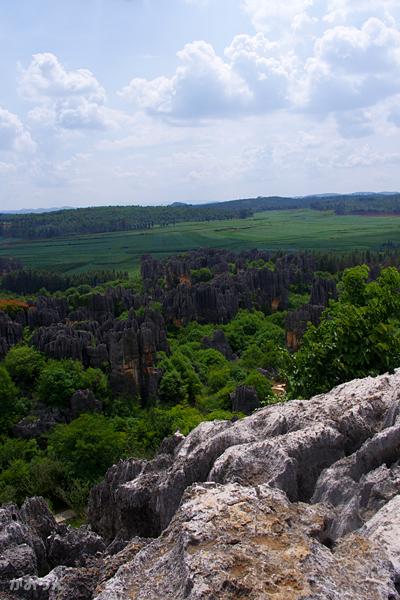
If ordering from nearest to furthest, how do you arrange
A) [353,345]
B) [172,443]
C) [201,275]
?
[172,443] < [353,345] < [201,275]

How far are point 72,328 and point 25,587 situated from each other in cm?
4072

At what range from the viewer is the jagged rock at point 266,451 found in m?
7.55

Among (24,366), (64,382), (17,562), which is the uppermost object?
(17,562)

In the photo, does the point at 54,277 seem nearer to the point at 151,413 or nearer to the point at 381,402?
the point at 151,413

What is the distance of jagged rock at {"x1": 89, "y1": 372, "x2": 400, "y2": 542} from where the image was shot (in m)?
7.55

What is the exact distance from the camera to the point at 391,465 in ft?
23.9

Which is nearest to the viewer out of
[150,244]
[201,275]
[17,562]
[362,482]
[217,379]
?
[362,482]

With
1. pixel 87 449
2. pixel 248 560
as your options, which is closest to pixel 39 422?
pixel 87 449

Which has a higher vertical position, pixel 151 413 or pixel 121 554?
pixel 121 554

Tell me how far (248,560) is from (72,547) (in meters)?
4.71

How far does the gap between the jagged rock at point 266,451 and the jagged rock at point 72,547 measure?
49cm

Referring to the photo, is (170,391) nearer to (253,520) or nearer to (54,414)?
(54,414)

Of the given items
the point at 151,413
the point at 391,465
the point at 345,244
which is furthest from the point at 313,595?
the point at 345,244

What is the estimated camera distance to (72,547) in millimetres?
8609
